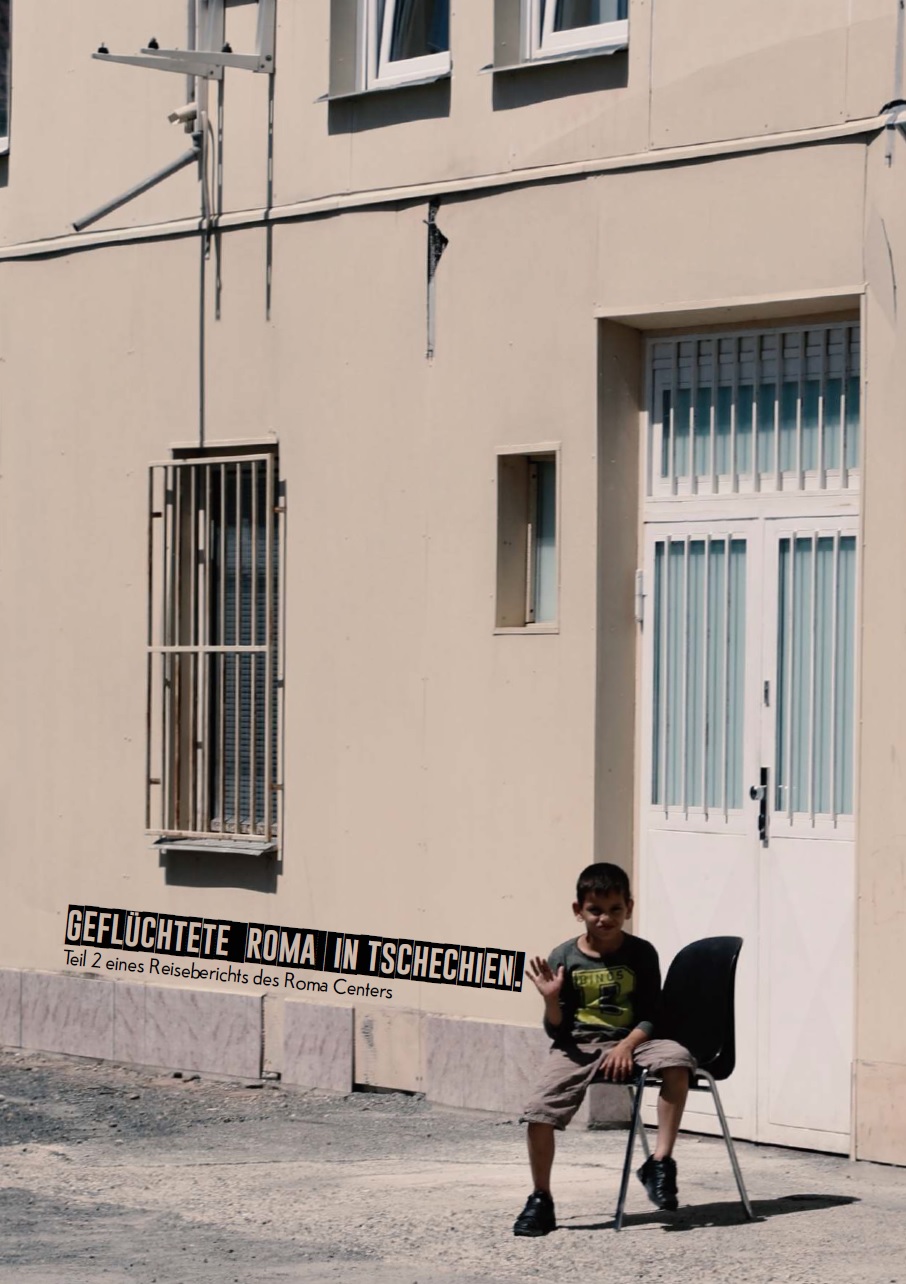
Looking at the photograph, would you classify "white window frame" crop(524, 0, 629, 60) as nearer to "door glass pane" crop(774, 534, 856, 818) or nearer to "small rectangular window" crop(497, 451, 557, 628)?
"small rectangular window" crop(497, 451, 557, 628)

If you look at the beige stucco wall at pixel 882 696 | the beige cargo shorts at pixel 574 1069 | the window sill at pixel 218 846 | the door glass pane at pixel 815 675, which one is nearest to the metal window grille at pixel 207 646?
the window sill at pixel 218 846

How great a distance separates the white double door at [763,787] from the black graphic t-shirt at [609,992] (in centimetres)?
170

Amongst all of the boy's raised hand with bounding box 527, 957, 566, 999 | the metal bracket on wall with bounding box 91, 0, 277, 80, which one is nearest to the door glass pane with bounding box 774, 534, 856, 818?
the boy's raised hand with bounding box 527, 957, 566, 999

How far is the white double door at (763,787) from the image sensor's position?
33.4 feet

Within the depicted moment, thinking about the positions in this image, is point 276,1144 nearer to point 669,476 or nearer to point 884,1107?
point 884,1107

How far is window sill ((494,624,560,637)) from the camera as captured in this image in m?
11.0

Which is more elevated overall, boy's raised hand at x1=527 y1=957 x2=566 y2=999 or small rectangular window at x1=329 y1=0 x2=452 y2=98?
small rectangular window at x1=329 y1=0 x2=452 y2=98

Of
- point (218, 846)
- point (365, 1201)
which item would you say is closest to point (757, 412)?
point (218, 846)

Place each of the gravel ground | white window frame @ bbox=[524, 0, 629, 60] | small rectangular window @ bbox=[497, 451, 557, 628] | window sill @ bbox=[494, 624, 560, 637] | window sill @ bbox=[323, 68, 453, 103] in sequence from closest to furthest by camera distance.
A: the gravel ground < white window frame @ bbox=[524, 0, 629, 60] < window sill @ bbox=[494, 624, 560, 637] < small rectangular window @ bbox=[497, 451, 557, 628] < window sill @ bbox=[323, 68, 453, 103]

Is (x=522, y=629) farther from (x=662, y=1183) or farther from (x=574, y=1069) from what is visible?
(x=662, y=1183)

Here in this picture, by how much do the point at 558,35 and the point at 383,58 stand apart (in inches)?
41.9

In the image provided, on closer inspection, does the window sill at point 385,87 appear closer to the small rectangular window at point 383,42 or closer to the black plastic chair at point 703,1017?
the small rectangular window at point 383,42

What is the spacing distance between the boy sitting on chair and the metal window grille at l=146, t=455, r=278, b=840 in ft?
12.4

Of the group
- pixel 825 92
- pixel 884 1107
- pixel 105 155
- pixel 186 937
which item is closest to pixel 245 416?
pixel 105 155
